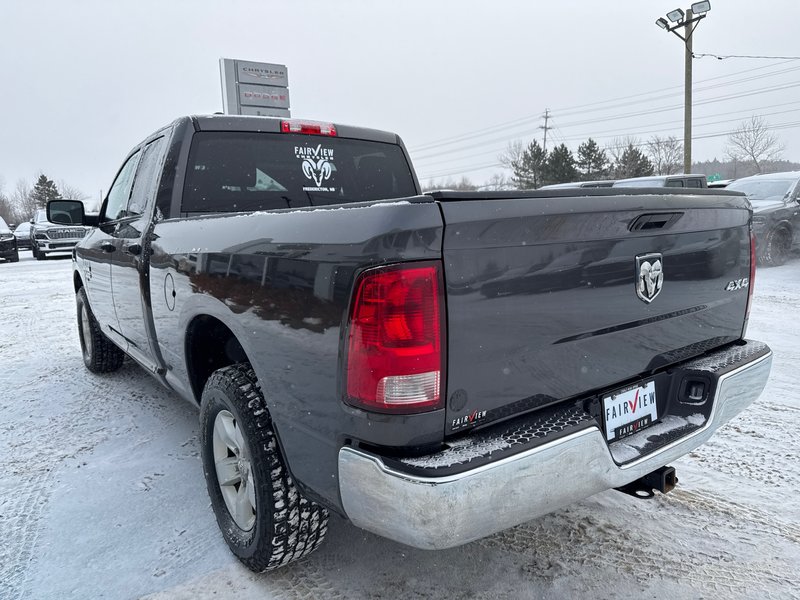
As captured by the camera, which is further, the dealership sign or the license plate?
the dealership sign

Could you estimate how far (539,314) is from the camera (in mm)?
1744

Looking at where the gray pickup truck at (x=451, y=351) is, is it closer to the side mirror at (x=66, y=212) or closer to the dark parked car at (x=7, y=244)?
the side mirror at (x=66, y=212)

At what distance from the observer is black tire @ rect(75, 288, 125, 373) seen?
16.0ft

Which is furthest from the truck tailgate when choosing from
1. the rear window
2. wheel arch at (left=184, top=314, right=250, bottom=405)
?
the rear window

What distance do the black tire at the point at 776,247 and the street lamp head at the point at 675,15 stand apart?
10389 mm

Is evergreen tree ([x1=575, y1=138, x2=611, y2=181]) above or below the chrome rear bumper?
above

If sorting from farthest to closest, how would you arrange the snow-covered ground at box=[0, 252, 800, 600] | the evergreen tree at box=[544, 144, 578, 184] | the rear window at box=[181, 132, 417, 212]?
the evergreen tree at box=[544, 144, 578, 184]
the rear window at box=[181, 132, 417, 212]
the snow-covered ground at box=[0, 252, 800, 600]

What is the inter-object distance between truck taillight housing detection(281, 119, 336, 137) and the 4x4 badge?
86.2 inches

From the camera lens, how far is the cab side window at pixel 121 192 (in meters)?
3.96

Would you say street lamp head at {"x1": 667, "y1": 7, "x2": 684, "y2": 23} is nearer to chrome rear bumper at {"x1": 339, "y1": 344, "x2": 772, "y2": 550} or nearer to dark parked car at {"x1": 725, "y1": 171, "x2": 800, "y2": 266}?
dark parked car at {"x1": 725, "y1": 171, "x2": 800, "y2": 266}

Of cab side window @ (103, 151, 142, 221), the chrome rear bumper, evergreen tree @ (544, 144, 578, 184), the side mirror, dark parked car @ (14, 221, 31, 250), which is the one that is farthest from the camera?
evergreen tree @ (544, 144, 578, 184)

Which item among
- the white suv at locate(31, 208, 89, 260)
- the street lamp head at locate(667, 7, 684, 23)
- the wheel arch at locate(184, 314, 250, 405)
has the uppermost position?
the street lamp head at locate(667, 7, 684, 23)

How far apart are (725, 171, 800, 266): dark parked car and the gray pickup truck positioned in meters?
8.95

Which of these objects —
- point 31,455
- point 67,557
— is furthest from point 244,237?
point 31,455
